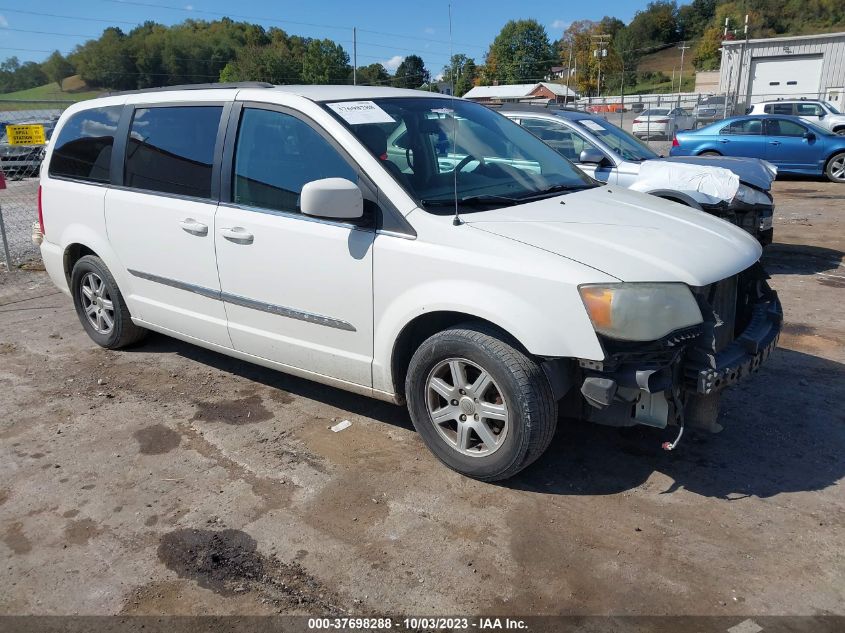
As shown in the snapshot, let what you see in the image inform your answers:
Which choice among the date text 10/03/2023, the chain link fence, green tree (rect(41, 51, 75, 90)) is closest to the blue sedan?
the chain link fence

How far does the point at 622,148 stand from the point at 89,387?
634 cm

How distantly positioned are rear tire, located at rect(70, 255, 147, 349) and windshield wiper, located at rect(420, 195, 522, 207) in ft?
9.11

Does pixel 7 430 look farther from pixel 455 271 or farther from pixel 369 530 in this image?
pixel 455 271

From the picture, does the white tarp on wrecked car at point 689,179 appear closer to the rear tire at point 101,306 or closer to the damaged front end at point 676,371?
the damaged front end at point 676,371

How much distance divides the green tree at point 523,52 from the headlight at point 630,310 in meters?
79.5

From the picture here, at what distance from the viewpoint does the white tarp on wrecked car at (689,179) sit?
7418mm

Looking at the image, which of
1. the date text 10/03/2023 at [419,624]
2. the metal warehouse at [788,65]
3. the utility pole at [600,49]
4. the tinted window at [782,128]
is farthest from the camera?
the utility pole at [600,49]

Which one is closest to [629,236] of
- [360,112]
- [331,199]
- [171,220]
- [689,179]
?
[331,199]

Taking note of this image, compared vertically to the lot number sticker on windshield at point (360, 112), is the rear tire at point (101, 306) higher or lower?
lower

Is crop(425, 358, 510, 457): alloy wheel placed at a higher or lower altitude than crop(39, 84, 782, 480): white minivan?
lower

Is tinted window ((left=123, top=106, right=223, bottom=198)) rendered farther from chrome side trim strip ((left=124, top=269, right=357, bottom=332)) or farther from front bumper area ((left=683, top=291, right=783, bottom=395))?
front bumper area ((left=683, top=291, right=783, bottom=395))

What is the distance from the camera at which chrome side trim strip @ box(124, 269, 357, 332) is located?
384cm

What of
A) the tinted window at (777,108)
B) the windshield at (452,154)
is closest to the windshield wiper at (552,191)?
the windshield at (452,154)

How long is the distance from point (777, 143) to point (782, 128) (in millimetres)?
367
